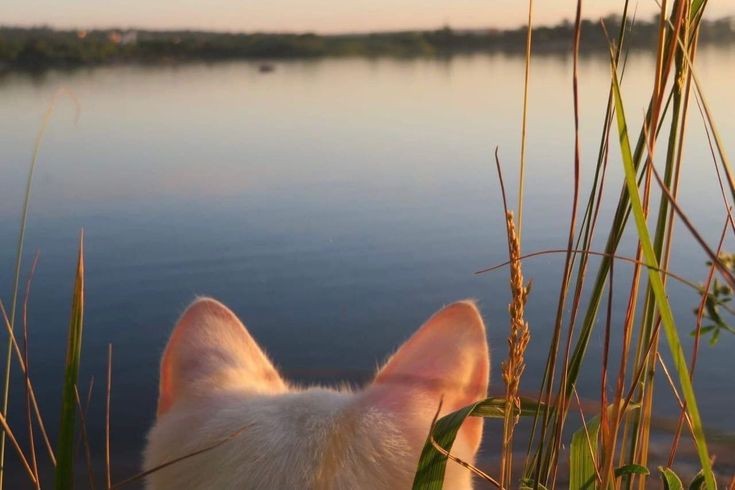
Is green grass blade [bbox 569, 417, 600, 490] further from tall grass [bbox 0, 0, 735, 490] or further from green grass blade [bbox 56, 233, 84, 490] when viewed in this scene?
green grass blade [bbox 56, 233, 84, 490]

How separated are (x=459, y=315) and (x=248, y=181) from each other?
28.1 ft

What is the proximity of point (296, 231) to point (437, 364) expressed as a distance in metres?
6.29

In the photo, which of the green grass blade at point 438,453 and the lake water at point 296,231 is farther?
the lake water at point 296,231

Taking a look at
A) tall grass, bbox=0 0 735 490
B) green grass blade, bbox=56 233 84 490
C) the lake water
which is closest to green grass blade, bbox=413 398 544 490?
tall grass, bbox=0 0 735 490

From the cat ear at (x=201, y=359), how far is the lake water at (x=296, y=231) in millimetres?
2274

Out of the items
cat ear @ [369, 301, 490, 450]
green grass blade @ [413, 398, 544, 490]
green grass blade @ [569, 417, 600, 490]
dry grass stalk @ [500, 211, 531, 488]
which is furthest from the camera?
green grass blade @ [569, 417, 600, 490]

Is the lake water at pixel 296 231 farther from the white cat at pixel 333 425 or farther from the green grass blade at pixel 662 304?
the green grass blade at pixel 662 304

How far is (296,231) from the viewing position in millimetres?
7445

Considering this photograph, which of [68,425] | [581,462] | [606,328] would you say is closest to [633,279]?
[606,328]

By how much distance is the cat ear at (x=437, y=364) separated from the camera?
3.97 feet

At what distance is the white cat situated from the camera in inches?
45.8

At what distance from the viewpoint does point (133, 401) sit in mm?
4340

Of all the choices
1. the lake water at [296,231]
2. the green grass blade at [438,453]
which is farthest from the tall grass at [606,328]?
the lake water at [296,231]

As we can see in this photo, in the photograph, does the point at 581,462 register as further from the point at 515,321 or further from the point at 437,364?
the point at 515,321
